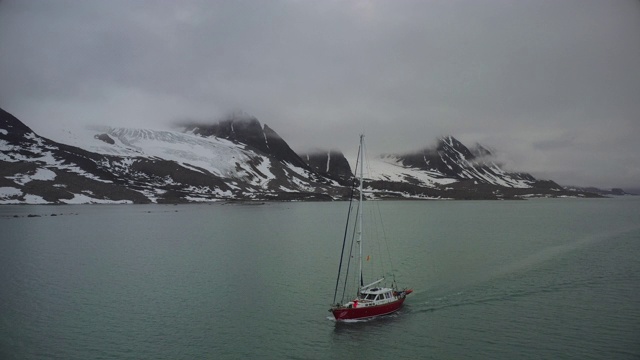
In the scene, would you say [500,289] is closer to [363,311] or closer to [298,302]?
[363,311]

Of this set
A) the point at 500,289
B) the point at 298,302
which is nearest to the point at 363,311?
the point at 298,302

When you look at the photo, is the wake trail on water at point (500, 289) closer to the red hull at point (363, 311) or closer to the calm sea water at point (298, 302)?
the calm sea water at point (298, 302)

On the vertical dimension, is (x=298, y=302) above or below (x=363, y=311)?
below

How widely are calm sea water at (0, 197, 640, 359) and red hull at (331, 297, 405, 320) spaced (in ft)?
3.20

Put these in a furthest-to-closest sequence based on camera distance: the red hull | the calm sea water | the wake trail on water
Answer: the wake trail on water, the red hull, the calm sea water

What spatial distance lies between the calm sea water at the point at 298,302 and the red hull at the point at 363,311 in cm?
98

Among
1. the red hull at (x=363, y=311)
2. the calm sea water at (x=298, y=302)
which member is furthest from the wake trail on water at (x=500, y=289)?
the red hull at (x=363, y=311)


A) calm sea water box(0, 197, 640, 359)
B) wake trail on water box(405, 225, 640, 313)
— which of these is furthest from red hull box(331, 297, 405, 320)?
wake trail on water box(405, 225, 640, 313)

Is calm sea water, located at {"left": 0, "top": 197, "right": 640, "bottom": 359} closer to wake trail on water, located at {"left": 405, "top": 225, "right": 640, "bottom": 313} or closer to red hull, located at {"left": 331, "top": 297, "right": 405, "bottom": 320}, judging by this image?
wake trail on water, located at {"left": 405, "top": 225, "right": 640, "bottom": 313}

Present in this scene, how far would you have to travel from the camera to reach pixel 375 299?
4475 cm

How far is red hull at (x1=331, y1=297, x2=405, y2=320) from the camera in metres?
42.7

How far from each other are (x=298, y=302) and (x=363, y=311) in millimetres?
9463

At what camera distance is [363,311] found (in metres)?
43.5

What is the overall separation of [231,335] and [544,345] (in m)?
27.9
